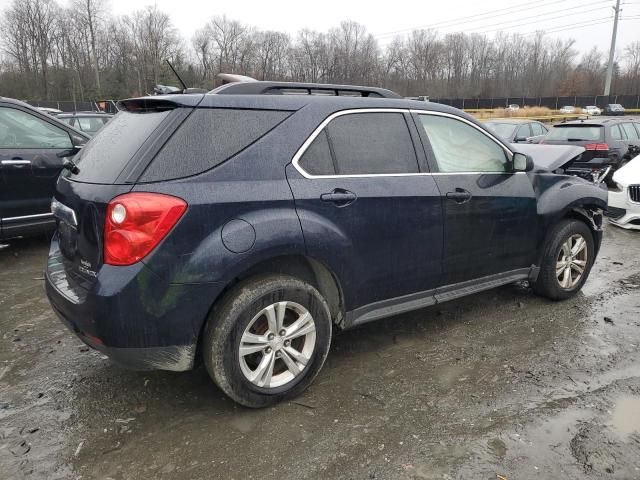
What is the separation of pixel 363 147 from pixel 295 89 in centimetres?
57

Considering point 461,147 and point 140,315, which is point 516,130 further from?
point 140,315


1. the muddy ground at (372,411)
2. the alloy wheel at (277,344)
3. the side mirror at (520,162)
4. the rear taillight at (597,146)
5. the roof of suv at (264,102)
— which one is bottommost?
the muddy ground at (372,411)

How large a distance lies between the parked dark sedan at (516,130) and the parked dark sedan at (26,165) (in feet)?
34.6

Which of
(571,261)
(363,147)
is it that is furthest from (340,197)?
(571,261)

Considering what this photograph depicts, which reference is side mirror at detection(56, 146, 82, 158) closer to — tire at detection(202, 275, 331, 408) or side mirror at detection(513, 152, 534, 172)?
tire at detection(202, 275, 331, 408)

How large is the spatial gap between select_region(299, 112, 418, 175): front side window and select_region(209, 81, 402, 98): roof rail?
0.25 metres

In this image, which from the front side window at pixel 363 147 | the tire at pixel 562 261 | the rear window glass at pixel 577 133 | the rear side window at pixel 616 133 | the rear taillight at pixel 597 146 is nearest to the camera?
the front side window at pixel 363 147

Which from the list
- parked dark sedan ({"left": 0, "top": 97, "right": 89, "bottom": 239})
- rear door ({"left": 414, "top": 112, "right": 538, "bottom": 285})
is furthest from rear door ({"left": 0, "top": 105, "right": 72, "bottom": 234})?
rear door ({"left": 414, "top": 112, "right": 538, "bottom": 285})

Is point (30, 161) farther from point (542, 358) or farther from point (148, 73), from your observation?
point (148, 73)

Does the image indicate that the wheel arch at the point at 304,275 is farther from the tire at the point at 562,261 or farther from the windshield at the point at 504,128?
the windshield at the point at 504,128

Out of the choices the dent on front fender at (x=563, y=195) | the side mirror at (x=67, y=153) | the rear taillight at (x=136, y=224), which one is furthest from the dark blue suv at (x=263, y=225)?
the side mirror at (x=67, y=153)

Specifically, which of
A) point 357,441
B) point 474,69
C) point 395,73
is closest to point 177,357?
point 357,441

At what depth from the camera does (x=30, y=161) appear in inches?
222

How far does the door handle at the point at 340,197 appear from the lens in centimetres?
297
